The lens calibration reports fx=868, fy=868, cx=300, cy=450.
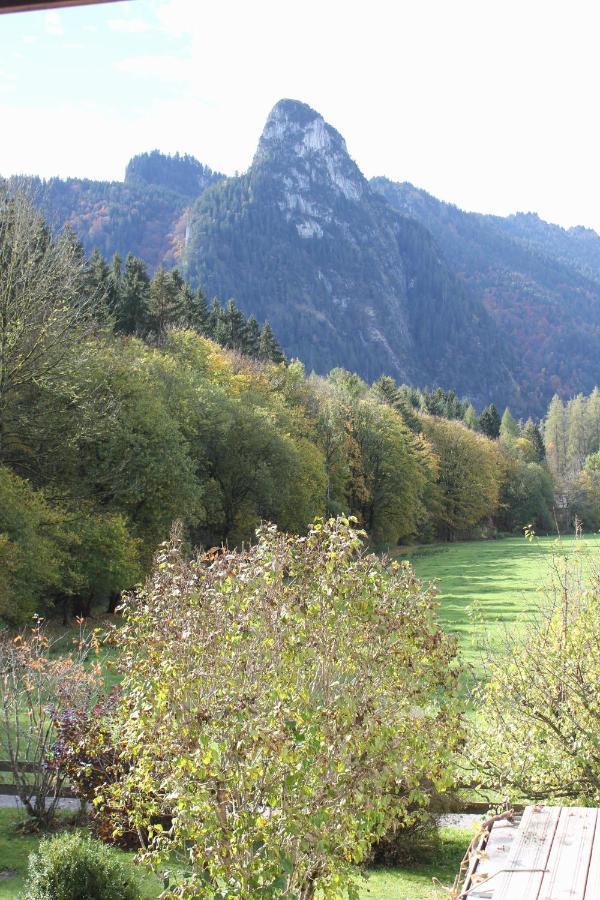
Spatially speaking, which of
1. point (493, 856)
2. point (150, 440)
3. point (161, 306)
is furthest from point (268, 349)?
point (493, 856)

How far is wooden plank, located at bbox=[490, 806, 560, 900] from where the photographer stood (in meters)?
4.19

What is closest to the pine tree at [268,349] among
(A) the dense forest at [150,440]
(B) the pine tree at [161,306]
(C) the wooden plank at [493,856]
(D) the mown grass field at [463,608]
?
(A) the dense forest at [150,440]

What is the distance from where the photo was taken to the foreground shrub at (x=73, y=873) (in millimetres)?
10547

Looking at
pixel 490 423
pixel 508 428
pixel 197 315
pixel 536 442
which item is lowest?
pixel 536 442

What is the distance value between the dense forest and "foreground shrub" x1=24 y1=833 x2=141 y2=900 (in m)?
5.76

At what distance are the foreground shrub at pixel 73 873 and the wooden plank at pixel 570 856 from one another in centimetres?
754

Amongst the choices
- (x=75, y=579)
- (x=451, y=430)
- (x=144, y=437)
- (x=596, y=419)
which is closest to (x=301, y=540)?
(x=75, y=579)

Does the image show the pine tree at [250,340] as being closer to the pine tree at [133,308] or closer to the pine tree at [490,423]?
the pine tree at [133,308]

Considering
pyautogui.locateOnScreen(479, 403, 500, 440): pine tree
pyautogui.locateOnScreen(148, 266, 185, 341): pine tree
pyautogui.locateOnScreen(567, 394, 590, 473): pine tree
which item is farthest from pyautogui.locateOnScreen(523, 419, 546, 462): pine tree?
pyautogui.locateOnScreen(148, 266, 185, 341): pine tree

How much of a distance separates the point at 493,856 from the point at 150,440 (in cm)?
3605

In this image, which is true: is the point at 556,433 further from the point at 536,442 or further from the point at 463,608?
the point at 463,608

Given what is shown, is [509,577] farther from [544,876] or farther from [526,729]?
[544,876]

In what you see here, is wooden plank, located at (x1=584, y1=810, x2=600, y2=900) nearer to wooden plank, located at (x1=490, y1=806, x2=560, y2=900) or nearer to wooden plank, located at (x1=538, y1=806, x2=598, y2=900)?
wooden plank, located at (x1=538, y1=806, x2=598, y2=900)

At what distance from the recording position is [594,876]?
4.23 metres
